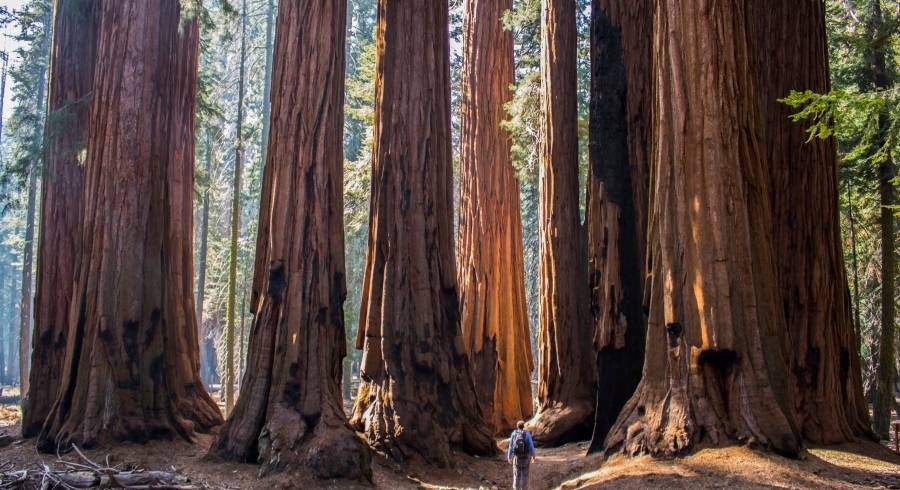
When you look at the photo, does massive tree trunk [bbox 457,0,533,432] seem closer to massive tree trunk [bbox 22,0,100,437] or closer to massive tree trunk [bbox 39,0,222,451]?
massive tree trunk [bbox 39,0,222,451]

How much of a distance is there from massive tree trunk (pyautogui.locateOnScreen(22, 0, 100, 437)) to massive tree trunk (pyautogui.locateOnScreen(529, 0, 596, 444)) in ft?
26.6

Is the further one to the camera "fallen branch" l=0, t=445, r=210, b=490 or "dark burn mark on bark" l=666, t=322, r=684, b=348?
"dark burn mark on bark" l=666, t=322, r=684, b=348

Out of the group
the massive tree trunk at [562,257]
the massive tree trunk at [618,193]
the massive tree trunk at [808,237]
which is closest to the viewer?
the massive tree trunk at [808,237]

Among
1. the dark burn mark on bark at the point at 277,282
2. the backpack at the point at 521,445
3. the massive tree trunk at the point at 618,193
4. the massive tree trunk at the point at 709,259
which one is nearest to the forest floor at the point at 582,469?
the massive tree trunk at the point at 709,259

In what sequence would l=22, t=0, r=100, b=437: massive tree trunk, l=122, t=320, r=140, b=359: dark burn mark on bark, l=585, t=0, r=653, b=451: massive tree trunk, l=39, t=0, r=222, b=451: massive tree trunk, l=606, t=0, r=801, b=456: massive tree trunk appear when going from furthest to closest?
l=22, t=0, r=100, b=437: massive tree trunk
l=122, t=320, r=140, b=359: dark burn mark on bark
l=39, t=0, r=222, b=451: massive tree trunk
l=585, t=0, r=653, b=451: massive tree trunk
l=606, t=0, r=801, b=456: massive tree trunk

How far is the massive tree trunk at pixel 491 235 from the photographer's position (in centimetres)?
1695

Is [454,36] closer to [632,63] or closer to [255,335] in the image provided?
[632,63]

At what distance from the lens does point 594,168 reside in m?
12.7

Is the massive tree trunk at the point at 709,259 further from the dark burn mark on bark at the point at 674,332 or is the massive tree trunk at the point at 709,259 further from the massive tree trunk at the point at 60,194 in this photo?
the massive tree trunk at the point at 60,194

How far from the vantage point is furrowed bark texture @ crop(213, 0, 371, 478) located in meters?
10.1

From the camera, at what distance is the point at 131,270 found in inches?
515

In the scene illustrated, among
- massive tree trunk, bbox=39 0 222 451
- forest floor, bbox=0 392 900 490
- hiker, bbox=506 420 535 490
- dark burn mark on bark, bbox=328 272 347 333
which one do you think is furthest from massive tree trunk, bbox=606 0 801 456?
massive tree trunk, bbox=39 0 222 451

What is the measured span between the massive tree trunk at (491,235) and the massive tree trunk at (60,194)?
735cm

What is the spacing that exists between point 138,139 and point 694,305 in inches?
354
